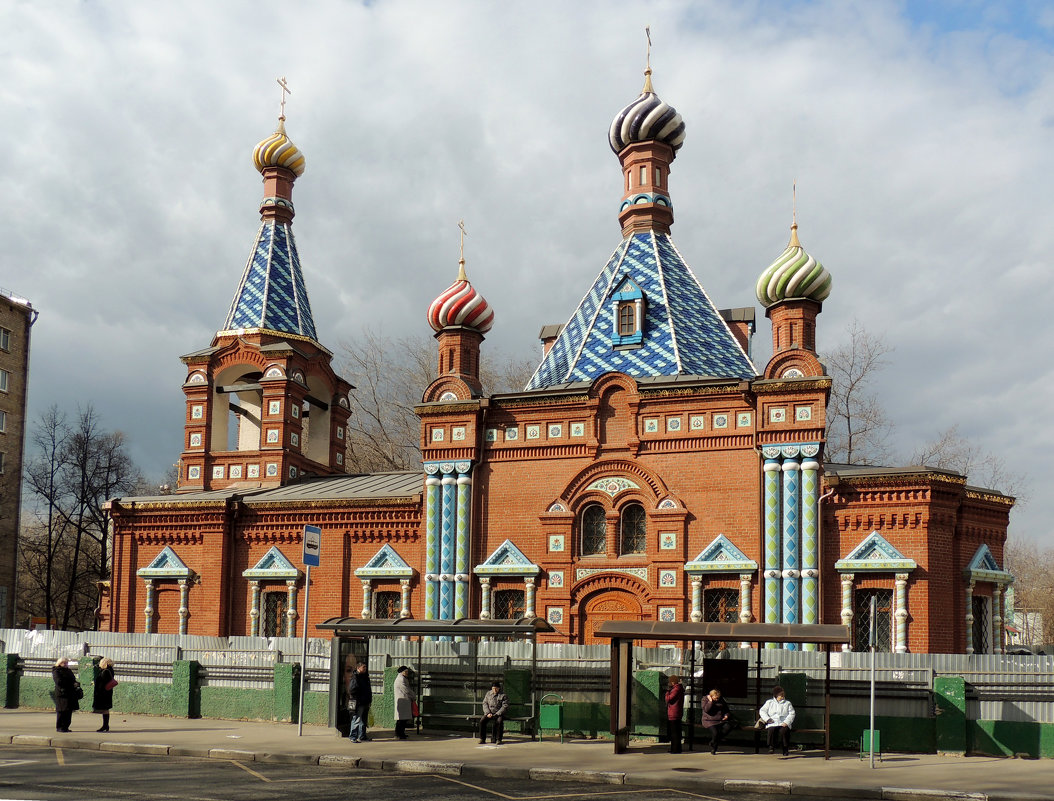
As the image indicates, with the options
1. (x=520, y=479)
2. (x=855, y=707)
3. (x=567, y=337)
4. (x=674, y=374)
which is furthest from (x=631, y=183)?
(x=855, y=707)

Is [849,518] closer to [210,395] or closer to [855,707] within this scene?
[855,707]

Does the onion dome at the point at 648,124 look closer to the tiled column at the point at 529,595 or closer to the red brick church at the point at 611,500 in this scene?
the red brick church at the point at 611,500

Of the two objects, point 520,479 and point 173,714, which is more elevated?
point 520,479

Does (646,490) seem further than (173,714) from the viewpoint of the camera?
Yes

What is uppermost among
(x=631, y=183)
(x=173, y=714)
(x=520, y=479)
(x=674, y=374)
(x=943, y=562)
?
(x=631, y=183)

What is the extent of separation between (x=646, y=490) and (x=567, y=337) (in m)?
4.79

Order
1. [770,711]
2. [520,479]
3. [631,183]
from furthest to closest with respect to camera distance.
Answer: [631,183]
[520,479]
[770,711]

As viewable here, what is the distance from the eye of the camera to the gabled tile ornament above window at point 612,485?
24.0 meters

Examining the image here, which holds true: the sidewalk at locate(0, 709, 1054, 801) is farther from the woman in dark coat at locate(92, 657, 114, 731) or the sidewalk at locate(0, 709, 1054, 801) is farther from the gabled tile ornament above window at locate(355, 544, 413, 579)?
the gabled tile ornament above window at locate(355, 544, 413, 579)

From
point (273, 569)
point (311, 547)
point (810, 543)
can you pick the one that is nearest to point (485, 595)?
point (273, 569)

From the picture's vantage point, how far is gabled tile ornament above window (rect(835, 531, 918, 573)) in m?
22.1

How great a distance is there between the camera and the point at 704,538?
23.3 metres

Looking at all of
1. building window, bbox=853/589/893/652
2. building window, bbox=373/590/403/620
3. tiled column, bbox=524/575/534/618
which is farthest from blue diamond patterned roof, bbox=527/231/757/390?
Result: building window, bbox=373/590/403/620

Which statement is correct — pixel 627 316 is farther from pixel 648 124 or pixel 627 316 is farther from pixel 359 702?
pixel 359 702
